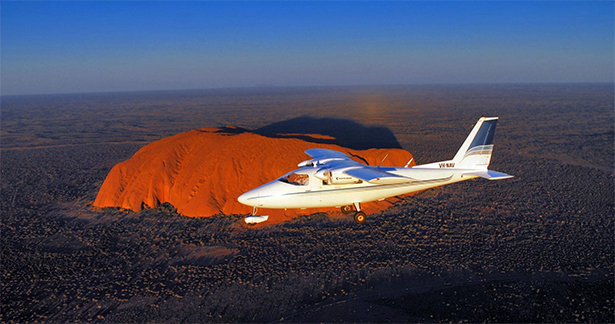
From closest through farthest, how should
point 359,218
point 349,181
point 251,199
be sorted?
1. point 251,199
2. point 349,181
3. point 359,218

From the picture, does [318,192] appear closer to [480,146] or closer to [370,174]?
[370,174]

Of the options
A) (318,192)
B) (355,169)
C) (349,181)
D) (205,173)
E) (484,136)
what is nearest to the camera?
(355,169)

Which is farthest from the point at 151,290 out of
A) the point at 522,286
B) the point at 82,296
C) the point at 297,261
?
the point at 522,286

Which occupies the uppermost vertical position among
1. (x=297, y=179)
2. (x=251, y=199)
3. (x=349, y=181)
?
(x=297, y=179)

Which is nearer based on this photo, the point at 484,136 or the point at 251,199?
the point at 251,199


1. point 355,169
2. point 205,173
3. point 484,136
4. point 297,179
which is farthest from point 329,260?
point 484,136

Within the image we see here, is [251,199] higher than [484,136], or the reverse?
[484,136]

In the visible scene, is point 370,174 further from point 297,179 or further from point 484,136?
point 484,136
